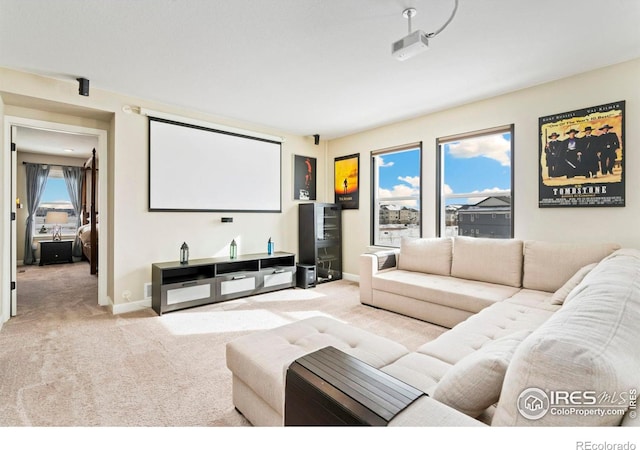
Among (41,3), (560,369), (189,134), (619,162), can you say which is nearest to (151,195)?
(189,134)

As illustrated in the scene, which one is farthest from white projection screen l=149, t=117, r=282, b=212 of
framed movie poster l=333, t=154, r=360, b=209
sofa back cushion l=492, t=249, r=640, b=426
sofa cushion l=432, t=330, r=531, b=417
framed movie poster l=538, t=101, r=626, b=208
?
sofa back cushion l=492, t=249, r=640, b=426

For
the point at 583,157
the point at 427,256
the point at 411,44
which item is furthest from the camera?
the point at 427,256

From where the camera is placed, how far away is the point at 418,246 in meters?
3.89

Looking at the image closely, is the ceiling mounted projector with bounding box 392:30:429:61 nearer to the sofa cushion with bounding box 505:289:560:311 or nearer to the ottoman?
the ottoman

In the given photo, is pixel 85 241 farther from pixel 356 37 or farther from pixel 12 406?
pixel 356 37

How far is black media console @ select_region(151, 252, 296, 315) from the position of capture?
3.56 meters

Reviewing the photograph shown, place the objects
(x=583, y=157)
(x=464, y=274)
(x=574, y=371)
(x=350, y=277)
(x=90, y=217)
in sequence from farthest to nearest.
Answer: (x=90, y=217)
(x=350, y=277)
(x=464, y=274)
(x=583, y=157)
(x=574, y=371)

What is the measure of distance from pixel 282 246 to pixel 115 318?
2.52 m

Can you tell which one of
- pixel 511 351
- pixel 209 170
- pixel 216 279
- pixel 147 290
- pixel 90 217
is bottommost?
pixel 147 290

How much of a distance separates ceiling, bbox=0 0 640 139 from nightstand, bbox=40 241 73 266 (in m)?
5.43

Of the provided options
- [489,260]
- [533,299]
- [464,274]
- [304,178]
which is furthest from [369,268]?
[304,178]

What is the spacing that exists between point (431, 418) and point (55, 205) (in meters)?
9.34

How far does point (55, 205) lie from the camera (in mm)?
7289

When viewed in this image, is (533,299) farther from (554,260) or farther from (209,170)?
(209,170)
